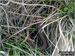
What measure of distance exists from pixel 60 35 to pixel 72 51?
0.15 metres

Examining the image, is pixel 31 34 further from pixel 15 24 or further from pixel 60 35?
pixel 60 35

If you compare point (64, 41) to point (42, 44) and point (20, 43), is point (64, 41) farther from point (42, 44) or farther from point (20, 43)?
point (20, 43)

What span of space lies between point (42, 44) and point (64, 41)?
207mm

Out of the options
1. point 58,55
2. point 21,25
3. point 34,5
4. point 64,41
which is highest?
point 34,5

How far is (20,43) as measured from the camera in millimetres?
1286

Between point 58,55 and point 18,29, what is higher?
point 18,29

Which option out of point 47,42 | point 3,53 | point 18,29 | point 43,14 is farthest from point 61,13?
point 3,53

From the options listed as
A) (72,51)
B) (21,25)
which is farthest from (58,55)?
(21,25)

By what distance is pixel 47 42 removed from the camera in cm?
130

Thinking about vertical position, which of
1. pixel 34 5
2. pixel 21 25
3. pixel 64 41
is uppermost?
pixel 34 5

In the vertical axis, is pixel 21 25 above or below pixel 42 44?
above

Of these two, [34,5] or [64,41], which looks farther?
[34,5]

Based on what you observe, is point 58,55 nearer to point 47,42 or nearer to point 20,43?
point 47,42

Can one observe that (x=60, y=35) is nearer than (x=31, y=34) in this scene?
Yes
